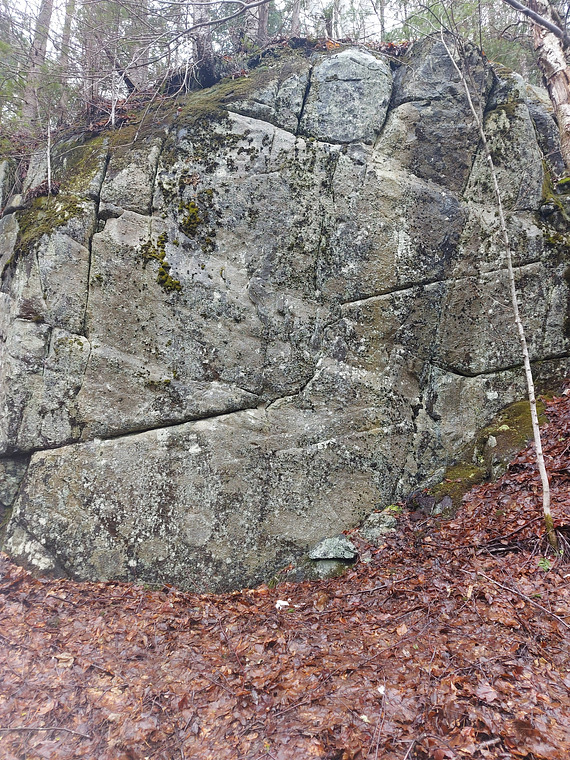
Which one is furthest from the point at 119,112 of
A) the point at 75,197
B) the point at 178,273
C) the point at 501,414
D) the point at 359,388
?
the point at 501,414

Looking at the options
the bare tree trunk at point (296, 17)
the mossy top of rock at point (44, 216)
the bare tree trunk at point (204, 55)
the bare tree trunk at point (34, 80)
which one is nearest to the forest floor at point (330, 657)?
the mossy top of rock at point (44, 216)

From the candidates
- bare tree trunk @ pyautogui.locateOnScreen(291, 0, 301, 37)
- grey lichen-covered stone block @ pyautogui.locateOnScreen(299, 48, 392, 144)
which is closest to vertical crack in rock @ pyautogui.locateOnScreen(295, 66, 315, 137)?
grey lichen-covered stone block @ pyautogui.locateOnScreen(299, 48, 392, 144)

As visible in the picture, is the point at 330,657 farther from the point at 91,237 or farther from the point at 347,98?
the point at 347,98

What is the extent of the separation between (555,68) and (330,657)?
8.63 meters

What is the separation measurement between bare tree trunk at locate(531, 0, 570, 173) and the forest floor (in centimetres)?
480

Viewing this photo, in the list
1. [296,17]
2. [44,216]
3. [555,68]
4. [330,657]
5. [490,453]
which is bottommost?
[330,657]

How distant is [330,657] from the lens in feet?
13.1

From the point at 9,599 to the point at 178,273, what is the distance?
4.67m

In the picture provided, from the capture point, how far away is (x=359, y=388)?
657 centimetres

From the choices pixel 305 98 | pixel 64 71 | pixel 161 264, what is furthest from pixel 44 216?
pixel 305 98

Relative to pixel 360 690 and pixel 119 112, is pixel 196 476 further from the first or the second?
pixel 119 112

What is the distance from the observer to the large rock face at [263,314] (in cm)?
601

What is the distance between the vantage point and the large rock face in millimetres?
6012

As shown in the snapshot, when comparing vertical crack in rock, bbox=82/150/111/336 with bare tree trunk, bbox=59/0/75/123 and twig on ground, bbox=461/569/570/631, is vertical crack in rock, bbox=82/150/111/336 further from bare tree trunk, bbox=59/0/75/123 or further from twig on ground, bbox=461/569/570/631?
twig on ground, bbox=461/569/570/631
